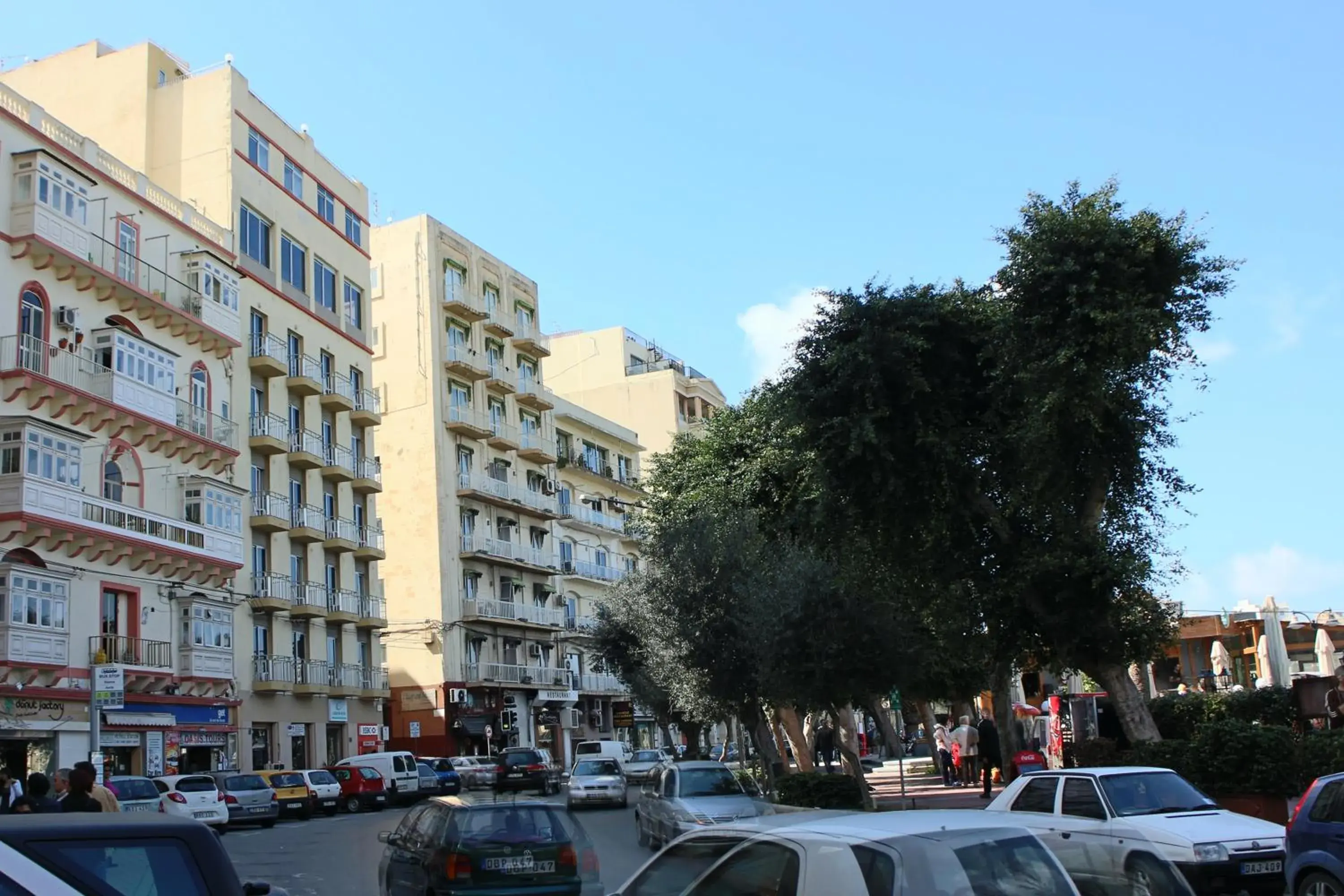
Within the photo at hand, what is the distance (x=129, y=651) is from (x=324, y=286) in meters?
20.4

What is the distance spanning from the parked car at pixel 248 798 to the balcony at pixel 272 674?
29.9ft

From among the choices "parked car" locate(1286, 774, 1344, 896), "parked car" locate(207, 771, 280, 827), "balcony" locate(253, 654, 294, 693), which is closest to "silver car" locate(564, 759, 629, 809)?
"parked car" locate(207, 771, 280, 827)

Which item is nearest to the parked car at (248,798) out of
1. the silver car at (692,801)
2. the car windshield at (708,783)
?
the silver car at (692,801)

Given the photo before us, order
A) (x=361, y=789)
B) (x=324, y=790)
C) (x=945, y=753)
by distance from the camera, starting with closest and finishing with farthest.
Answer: (x=945, y=753), (x=324, y=790), (x=361, y=789)

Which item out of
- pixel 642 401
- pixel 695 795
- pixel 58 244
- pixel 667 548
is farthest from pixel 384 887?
pixel 642 401

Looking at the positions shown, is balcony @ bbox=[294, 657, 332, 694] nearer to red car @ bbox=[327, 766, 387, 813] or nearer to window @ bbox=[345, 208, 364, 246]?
red car @ bbox=[327, 766, 387, 813]

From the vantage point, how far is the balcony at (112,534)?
32.3 m

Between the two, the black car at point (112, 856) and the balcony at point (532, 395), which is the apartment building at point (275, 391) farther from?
the black car at point (112, 856)

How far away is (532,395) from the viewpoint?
67.8 meters

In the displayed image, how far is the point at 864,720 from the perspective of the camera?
76.7 meters

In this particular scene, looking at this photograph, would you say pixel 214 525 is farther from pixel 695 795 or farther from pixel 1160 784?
pixel 1160 784

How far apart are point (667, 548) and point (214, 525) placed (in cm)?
1490

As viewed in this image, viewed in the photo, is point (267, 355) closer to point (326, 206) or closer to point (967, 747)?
point (326, 206)

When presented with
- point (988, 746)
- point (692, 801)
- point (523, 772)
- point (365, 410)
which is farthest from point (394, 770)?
point (692, 801)
